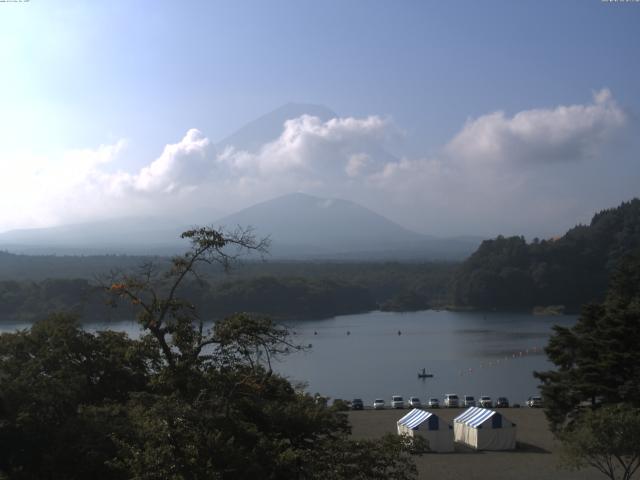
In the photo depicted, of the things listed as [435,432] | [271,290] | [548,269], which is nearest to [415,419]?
[435,432]

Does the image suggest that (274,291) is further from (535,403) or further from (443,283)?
(535,403)

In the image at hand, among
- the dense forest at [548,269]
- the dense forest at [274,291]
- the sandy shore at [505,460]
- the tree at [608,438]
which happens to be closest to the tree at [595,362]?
the sandy shore at [505,460]

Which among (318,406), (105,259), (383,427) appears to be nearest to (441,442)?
(383,427)

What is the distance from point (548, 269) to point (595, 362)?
3112 centimetres

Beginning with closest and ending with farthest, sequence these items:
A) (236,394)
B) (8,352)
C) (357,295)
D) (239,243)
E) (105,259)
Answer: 1. (239,243)
2. (236,394)
3. (8,352)
4. (357,295)
5. (105,259)

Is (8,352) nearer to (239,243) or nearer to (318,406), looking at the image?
(318,406)

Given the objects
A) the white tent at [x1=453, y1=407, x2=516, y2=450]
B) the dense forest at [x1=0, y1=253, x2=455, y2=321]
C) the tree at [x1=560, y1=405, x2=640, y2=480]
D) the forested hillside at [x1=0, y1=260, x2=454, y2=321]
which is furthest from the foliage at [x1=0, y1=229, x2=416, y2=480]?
the forested hillside at [x1=0, y1=260, x2=454, y2=321]

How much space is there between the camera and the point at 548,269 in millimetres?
39062

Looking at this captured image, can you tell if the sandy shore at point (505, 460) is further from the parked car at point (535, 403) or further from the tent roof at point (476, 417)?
the parked car at point (535, 403)

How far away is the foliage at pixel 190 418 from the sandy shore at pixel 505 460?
10.4 feet

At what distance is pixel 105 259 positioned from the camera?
182ft

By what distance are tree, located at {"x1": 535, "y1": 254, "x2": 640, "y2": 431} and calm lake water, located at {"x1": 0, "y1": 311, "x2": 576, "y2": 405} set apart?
4.04 metres

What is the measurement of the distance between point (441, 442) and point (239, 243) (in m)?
6.21

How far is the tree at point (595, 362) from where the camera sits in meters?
8.89
